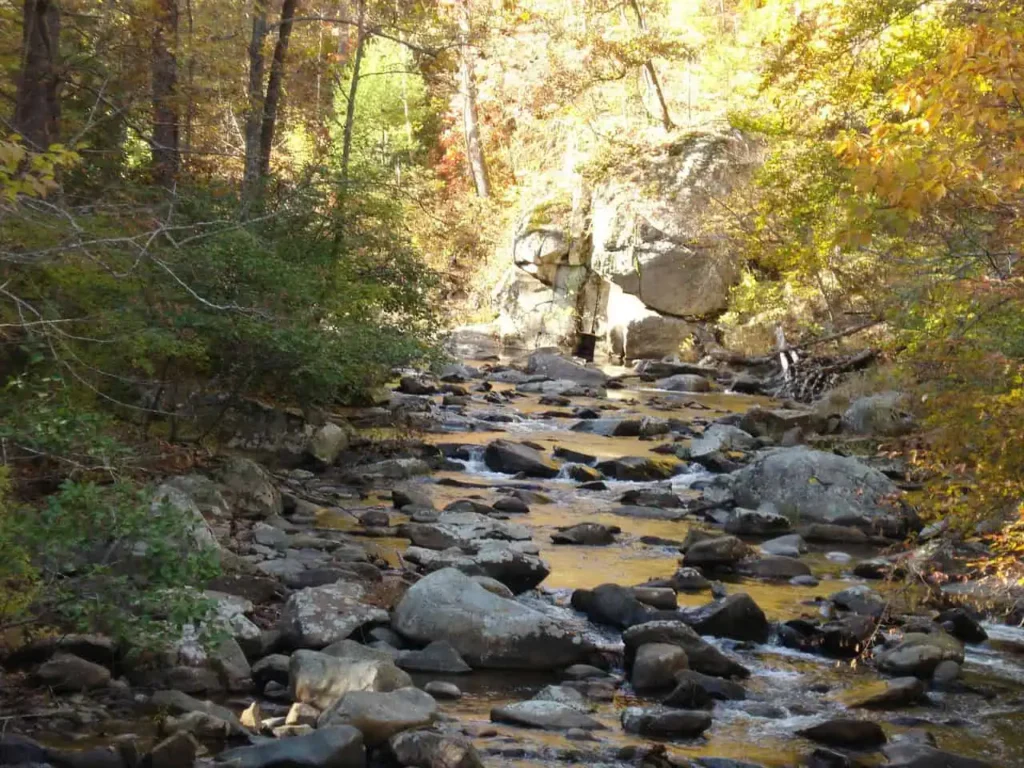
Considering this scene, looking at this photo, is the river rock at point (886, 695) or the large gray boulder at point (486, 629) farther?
the large gray boulder at point (486, 629)

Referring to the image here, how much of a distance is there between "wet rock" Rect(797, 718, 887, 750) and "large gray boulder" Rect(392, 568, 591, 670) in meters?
1.69

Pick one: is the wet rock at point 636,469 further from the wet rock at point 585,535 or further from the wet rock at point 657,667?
the wet rock at point 657,667

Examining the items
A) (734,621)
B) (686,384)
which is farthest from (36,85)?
(686,384)

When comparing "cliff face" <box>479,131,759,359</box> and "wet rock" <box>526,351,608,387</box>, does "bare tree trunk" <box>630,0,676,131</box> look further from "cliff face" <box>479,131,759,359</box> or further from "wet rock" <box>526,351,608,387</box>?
"wet rock" <box>526,351,608,387</box>

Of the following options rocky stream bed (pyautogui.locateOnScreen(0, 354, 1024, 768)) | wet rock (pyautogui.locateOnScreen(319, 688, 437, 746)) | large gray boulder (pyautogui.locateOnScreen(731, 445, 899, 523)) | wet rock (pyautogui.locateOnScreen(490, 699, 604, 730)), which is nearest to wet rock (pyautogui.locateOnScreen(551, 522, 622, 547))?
rocky stream bed (pyautogui.locateOnScreen(0, 354, 1024, 768))

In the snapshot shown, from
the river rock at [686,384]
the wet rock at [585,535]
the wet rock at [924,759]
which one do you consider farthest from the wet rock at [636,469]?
the river rock at [686,384]

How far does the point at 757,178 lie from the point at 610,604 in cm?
1386

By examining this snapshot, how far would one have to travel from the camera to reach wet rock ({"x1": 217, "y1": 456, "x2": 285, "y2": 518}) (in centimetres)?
1037

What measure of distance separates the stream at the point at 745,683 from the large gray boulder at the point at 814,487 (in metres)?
0.85

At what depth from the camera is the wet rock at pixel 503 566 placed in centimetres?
875

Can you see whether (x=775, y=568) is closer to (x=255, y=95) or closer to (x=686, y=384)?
A: (x=255, y=95)

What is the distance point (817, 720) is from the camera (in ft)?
21.4

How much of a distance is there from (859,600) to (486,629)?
3.22 m

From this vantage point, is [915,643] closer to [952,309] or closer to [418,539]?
[952,309]
